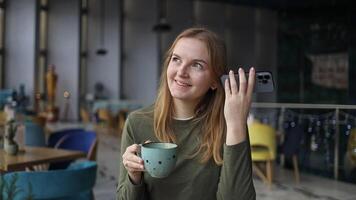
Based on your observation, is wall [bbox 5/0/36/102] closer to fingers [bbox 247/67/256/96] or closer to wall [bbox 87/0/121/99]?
wall [bbox 87/0/121/99]

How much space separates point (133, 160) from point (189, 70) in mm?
241

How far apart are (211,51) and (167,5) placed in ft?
50.6

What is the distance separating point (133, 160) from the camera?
89 cm

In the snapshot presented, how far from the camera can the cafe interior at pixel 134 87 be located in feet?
10.00

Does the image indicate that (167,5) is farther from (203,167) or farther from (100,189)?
(203,167)

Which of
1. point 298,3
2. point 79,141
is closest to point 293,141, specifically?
point 79,141

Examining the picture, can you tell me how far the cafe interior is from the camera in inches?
120

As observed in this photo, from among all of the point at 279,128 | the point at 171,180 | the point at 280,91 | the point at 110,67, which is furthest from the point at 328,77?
the point at 171,180

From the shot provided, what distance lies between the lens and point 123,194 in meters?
1.01

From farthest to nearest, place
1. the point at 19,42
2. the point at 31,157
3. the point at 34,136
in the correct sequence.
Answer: the point at 19,42 < the point at 34,136 < the point at 31,157

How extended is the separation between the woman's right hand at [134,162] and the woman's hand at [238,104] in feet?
0.62

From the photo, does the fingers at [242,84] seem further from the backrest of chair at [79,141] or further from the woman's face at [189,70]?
the backrest of chair at [79,141]

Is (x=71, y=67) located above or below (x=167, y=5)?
below

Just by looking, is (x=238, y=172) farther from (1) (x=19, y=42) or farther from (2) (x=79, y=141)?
(1) (x=19, y=42)
